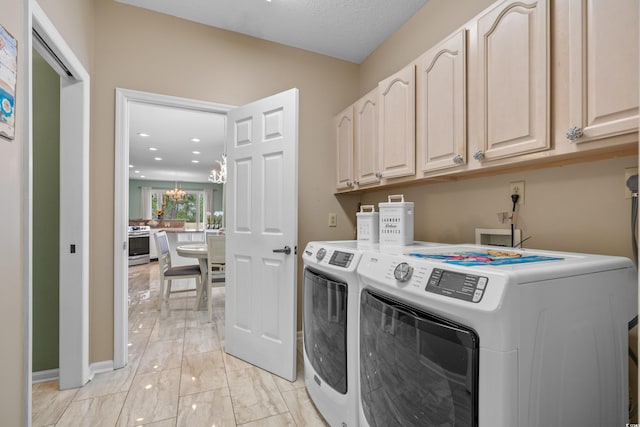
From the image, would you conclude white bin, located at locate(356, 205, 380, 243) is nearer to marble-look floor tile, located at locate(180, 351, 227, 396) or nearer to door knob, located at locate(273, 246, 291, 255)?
door knob, located at locate(273, 246, 291, 255)

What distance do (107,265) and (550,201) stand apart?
9.01 ft

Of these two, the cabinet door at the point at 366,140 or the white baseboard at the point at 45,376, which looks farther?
the cabinet door at the point at 366,140

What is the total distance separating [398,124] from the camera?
200cm

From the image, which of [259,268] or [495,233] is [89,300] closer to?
[259,268]

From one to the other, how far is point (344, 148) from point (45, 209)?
7.26ft

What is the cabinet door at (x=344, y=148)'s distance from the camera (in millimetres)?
2607

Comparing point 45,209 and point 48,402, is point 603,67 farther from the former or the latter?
point 48,402

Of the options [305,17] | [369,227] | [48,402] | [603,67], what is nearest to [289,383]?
[369,227]

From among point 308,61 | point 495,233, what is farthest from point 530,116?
point 308,61

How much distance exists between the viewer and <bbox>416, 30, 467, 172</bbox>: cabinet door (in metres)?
1.58

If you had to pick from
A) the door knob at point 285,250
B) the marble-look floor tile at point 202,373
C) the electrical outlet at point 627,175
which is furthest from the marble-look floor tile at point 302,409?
the electrical outlet at point 627,175

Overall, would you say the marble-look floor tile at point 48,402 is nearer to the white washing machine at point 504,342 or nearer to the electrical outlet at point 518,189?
the white washing machine at point 504,342

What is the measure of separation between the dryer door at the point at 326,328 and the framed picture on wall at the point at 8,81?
1446 millimetres

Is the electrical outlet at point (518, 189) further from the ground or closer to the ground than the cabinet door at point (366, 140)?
closer to the ground
